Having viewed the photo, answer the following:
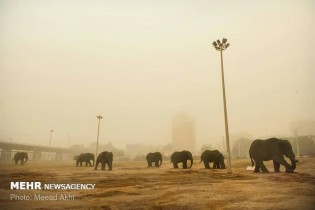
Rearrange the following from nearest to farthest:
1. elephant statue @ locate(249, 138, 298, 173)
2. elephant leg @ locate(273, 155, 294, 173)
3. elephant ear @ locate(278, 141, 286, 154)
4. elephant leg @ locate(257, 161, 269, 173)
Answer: elephant leg @ locate(273, 155, 294, 173) < elephant statue @ locate(249, 138, 298, 173) < elephant leg @ locate(257, 161, 269, 173) < elephant ear @ locate(278, 141, 286, 154)

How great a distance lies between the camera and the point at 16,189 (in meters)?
12.5

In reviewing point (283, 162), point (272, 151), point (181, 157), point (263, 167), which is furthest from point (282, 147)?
point (181, 157)

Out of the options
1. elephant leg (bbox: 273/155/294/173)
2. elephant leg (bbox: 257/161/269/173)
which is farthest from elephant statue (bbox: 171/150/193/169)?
elephant leg (bbox: 273/155/294/173)

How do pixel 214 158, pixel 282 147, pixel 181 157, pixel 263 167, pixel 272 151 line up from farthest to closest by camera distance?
pixel 181 157, pixel 214 158, pixel 282 147, pixel 263 167, pixel 272 151

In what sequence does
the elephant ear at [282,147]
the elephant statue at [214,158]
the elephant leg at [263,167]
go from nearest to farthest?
the elephant leg at [263,167] → the elephant ear at [282,147] → the elephant statue at [214,158]

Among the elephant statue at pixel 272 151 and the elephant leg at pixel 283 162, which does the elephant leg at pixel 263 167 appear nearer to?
the elephant statue at pixel 272 151

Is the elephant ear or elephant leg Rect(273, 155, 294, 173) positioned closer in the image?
elephant leg Rect(273, 155, 294, 173)

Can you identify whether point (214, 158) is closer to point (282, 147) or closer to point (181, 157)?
point (181, 157)

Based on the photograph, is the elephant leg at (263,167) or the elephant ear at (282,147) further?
the elephant ear at (282,147)

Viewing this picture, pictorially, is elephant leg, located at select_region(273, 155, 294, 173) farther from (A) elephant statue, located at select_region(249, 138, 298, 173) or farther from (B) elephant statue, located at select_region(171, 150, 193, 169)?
(B) elephant statue, located at select_region(171, 150, 193, 169)

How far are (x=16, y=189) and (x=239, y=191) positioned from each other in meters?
11.5

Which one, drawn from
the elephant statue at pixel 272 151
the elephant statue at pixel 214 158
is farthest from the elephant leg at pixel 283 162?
the elephant statue at pixel 214 158

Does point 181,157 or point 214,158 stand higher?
point 181,157

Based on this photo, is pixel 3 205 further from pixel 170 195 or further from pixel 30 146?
pixel 30 146
